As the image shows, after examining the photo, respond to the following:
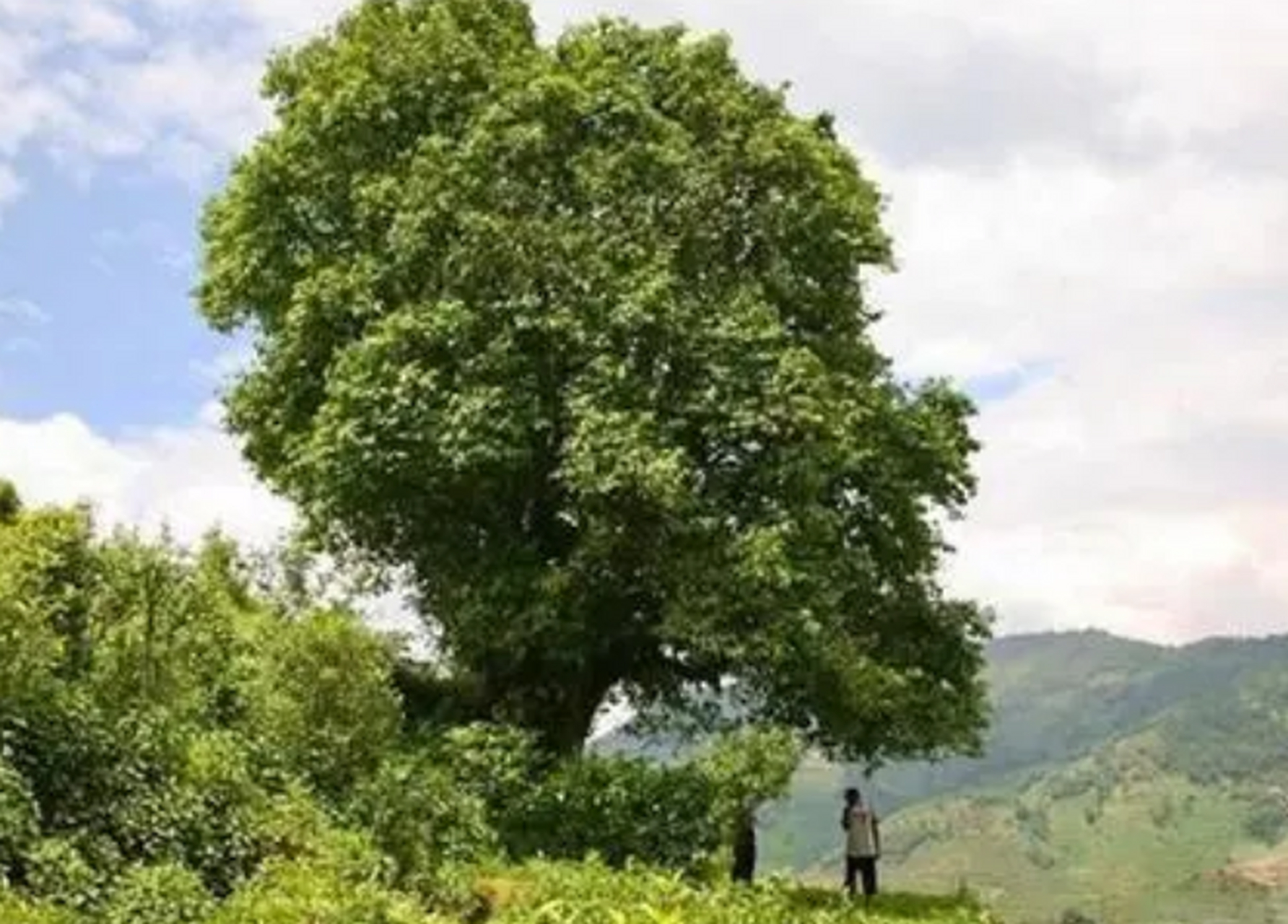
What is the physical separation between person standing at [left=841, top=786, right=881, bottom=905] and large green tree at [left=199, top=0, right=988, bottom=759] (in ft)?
8.13

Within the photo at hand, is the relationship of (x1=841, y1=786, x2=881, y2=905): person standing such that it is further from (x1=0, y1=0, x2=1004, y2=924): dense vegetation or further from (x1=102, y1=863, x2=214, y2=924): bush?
(x1=102, y1=863, x2=214, y2=924): bush

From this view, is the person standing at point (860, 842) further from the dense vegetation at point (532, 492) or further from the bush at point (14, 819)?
the bush at point (14, 819)

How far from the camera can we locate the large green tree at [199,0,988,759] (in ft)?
107

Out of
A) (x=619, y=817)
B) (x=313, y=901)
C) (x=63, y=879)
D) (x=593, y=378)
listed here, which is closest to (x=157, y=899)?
(x=63, y=879)

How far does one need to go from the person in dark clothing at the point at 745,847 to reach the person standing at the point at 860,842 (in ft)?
5.20

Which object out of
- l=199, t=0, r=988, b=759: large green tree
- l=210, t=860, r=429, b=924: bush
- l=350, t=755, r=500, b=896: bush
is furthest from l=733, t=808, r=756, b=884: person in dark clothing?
l=210, t=860, r=429, b=924: bush

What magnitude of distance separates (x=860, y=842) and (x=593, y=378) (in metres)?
8.70

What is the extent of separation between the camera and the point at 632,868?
26.4 m

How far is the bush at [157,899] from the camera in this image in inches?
762

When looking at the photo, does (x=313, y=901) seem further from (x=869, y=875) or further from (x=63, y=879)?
(x=869, y=875)

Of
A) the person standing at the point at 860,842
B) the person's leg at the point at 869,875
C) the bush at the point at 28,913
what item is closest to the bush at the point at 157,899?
the bush at the point at 28,913

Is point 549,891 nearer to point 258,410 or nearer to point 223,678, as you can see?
point 223,678

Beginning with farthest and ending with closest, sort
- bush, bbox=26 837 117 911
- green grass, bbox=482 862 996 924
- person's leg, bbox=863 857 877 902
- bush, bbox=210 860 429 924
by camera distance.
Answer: person's leg, bbox=863 857 877 902, bush, bbox=26 837 117 911, bush, bbox=210 860 429 924, green grass, bbox=482 862 996 924

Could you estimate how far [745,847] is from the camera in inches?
1355
